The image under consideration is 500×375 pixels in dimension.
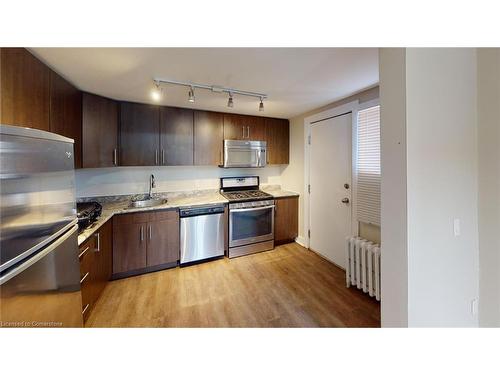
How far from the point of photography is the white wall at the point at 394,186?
1.07 m

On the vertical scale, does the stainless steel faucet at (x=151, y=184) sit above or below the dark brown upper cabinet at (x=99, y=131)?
below

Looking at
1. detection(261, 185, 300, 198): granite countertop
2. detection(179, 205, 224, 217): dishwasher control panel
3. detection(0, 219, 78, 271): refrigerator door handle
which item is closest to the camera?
detection(0, 219, 78, 271): refrigerator door handle

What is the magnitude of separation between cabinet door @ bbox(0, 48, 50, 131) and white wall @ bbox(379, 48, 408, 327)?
7.26 feet

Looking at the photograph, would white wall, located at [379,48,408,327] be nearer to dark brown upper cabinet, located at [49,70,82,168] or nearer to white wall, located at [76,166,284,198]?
dark brown upper cabinet, located at [49,70,82,168]

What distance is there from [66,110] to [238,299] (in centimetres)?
252

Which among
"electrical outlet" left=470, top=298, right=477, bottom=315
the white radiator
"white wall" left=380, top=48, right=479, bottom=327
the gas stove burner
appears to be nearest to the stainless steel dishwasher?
the gas stove burner

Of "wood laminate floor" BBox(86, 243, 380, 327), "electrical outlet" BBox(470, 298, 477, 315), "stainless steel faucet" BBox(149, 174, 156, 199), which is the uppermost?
"stainless steel faucet" BBox(149, 174, 156, 199)

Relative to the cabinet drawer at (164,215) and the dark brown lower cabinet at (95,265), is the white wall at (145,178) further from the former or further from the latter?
the dark brown lower cabinet at (95,265)

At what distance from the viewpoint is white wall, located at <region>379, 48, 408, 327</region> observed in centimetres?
107

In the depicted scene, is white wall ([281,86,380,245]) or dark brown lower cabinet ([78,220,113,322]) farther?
white wall ([281,86,380,245])

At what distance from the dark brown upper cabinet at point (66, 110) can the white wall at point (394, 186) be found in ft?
8.08

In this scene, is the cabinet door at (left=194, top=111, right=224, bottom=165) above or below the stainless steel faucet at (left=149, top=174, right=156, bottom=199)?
above

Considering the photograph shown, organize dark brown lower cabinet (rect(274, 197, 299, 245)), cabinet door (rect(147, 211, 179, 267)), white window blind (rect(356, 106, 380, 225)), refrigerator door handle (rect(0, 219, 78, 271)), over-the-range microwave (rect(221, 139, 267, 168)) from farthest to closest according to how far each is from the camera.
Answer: dark brown lower cabinet (rect(274, 197, 299, 245)) → over-the-range microwave (rect(221, 139, 267, 168)) → cabinet door (rect(147, 211, 179, 267)) → white window blind (rect(356, 106, 380, 225)) → refrigerator door handle (rect(0, 219, 78, 271))

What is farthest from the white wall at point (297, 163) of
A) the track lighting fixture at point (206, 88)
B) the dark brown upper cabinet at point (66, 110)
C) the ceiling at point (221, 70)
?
the dark brown upper cabinet at point (66, 110)
